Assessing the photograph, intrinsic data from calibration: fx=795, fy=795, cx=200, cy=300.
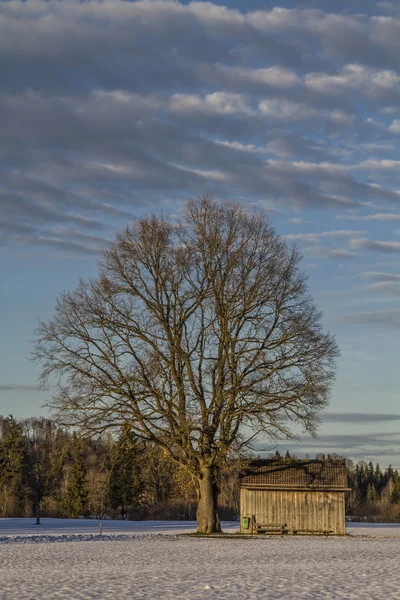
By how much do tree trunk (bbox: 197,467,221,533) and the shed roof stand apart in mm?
4504

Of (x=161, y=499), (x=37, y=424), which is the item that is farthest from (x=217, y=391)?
(x=37, y=424)

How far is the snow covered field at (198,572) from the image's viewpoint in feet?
47.1

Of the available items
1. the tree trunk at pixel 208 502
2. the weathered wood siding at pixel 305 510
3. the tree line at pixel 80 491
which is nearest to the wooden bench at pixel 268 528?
the weathered wood siding at pixel 305 510

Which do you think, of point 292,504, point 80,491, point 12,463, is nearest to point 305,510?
point 292,504

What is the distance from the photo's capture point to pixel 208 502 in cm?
3778

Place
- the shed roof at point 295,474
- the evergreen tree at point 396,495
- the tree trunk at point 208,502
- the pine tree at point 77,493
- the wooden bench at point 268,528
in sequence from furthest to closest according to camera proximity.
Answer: the evergreen tree at point 396,495
the pine tree at point 77,493
the shed roof at point 295,474
the wooden bench at point 268,528
the tree trunk at point 208,502

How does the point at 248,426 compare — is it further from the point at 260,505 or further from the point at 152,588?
the point at 152,588

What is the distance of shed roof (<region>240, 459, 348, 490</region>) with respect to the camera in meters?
42.0

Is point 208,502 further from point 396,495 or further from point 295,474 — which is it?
point 396,495

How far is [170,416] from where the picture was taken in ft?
120

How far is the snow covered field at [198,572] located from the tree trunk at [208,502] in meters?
7.66

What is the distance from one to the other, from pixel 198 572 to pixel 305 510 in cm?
2442

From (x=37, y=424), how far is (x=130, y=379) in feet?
409

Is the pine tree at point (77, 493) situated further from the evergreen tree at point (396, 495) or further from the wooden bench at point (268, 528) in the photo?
the wooden bench at point (268, 528)
